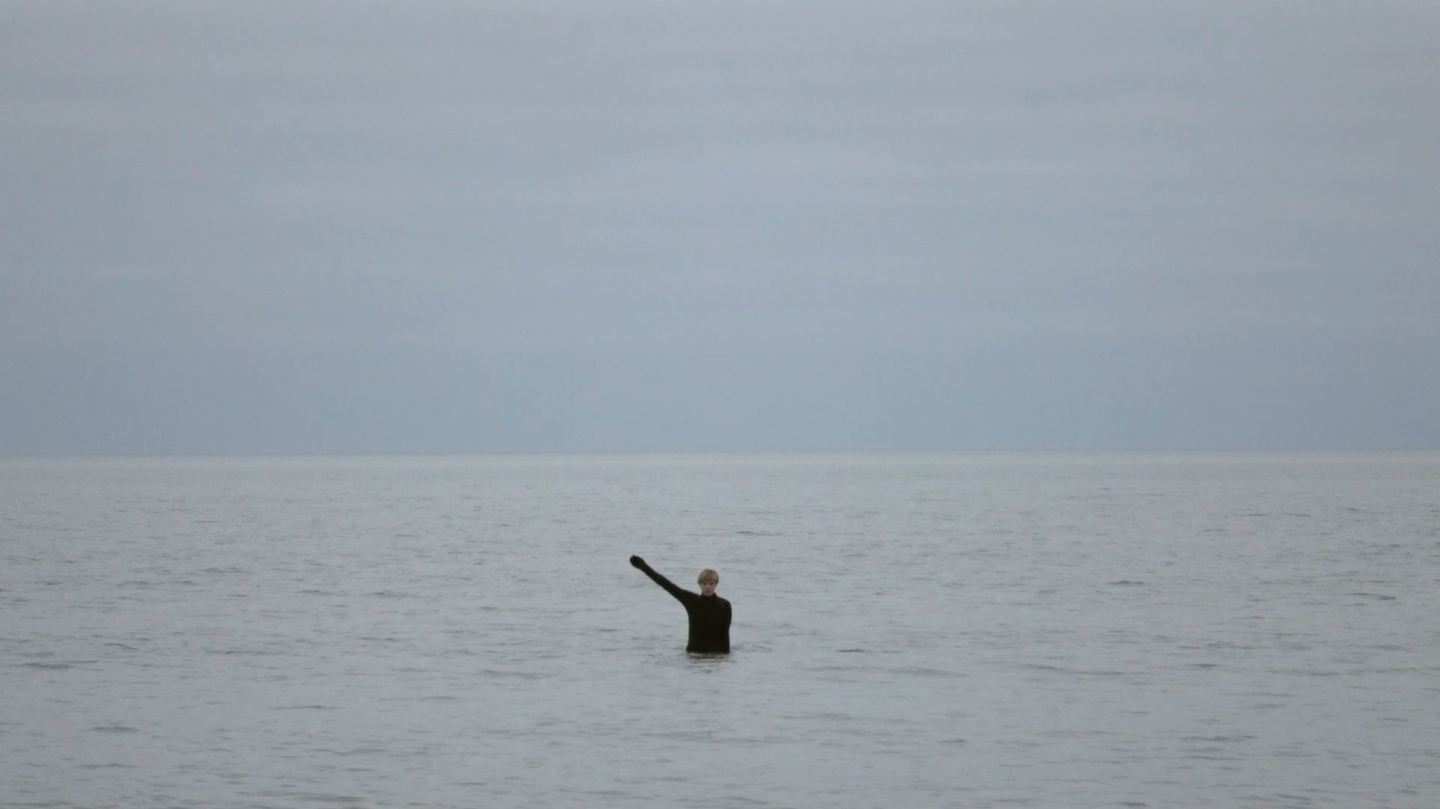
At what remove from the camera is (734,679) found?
2178cm

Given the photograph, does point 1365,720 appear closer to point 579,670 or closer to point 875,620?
point 579,670

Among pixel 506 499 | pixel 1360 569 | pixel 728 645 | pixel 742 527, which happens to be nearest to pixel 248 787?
pixel 728 645

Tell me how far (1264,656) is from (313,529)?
4970 cm

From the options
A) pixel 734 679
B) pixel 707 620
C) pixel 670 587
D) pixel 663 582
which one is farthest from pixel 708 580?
pixel 707 620

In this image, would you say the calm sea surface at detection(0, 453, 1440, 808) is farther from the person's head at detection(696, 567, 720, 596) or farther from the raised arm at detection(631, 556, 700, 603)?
the person's head at detection(696, 567, 720, 596)

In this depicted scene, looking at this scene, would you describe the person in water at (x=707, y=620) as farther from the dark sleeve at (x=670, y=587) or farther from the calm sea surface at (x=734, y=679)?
the calm sea surface at (x=734, y=679)

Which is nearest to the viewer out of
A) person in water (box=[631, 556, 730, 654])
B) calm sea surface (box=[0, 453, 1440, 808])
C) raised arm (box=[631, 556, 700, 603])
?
calm sea surface (box=[0, 453, 1440, 808])

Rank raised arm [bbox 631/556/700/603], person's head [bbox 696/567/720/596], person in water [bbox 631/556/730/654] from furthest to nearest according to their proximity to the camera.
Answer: person in water [bbox 631/556/730/654] < person's head [bbox 696/567/720/596] < raised arm [bbox 631/556/700/603]

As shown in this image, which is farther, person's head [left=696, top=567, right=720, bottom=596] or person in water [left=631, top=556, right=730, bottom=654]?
person in water [left=631, top=556, right=730, bottom=654]

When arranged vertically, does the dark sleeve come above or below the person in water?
above

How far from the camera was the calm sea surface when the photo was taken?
1531 centimetres

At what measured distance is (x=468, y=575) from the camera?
4075 centimetres

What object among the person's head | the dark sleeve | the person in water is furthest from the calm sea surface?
the person's head

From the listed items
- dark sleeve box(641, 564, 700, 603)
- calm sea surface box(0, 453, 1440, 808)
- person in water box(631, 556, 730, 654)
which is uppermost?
dark sleeve box(641, 564, 700, 603)
